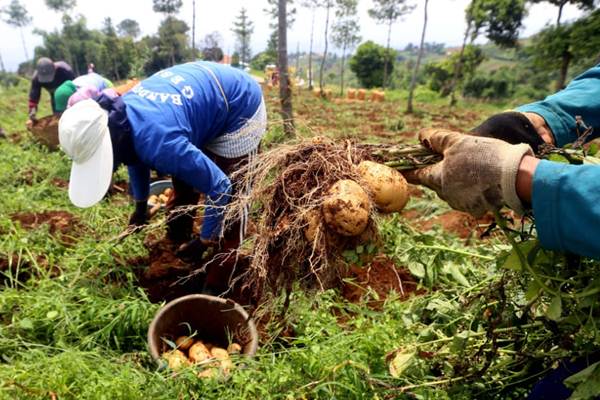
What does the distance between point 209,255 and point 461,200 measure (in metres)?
2.00

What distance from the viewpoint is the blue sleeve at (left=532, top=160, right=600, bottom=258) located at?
2.92ft

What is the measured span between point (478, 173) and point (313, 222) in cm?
58

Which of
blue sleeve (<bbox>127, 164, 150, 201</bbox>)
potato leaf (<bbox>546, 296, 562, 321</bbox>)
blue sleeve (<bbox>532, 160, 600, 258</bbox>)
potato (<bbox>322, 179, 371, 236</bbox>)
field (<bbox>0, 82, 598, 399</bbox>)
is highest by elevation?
blue sleeve (<bbox>532, 160, 600, 258</bbox>)

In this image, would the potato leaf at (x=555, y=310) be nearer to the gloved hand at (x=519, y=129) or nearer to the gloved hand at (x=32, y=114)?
the gloved hand at (x=519, y=129)

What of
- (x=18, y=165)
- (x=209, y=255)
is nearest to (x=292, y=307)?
(x=209, y=255)

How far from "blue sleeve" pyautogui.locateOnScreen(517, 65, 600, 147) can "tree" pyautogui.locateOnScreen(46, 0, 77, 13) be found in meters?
35.8

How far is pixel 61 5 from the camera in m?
29.0

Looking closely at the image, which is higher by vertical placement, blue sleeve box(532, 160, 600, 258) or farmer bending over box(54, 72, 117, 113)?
farmer bending over box(54, 72, 117, 113)

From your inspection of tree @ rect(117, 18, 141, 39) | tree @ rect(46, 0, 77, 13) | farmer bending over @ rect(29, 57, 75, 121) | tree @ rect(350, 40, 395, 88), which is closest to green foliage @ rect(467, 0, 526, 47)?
tree @ rect(350, 40, 395, 88)

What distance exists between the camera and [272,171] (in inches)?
64.9

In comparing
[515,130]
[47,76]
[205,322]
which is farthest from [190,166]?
[47,76]

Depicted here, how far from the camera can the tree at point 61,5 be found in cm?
2856

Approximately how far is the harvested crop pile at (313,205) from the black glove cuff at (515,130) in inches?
12.2

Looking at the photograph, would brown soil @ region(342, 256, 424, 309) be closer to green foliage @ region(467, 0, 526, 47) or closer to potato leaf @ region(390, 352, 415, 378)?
potato leaf @ region(390, 352, 415, 378)
